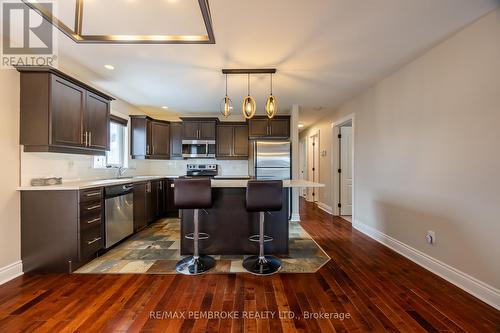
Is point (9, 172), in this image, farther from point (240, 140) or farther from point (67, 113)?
point (240, 140)

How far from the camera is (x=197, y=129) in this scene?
17.6ft

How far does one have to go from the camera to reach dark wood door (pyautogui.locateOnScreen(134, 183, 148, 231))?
3853 mm

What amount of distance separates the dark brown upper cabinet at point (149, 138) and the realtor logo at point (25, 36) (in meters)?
2.21

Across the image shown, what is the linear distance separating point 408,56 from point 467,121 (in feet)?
3.58

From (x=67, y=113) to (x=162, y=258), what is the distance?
7.01ft

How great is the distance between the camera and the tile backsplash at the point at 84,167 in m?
2.59

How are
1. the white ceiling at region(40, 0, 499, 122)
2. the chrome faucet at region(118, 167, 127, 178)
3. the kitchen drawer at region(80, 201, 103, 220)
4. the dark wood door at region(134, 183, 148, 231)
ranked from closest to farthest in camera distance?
the white ceiling at region(40, 0, 499, 122), the kitchen drawer at region(80, 201, 103, 220), the dark wood door at region(134, 183, 148, 231), the chrome faucet at region(118, 167, 127, 178)

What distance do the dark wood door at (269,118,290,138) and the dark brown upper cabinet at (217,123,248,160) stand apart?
653 mm

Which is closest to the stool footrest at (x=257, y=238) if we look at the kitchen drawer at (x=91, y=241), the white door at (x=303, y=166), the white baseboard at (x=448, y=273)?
the white baseboard at (x=448, y=273)

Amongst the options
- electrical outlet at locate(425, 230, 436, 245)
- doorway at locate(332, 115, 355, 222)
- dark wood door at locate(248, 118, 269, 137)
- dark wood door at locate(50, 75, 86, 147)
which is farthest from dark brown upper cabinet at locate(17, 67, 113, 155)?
doorway at locate(332, 115, 355, 222)

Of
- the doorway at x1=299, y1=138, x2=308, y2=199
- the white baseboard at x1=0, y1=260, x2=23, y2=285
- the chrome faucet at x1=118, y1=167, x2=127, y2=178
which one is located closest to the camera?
the white baseboard at x1=0, y1=260, x2=23, y2=285

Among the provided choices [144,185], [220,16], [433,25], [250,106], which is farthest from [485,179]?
[144,185]

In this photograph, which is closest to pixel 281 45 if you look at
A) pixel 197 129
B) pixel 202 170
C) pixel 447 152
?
pixel 447 152

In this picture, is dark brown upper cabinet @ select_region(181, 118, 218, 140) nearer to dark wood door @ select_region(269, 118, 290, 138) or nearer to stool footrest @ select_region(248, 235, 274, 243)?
dark wood door @ select_region(269, 118, 290, 138)
